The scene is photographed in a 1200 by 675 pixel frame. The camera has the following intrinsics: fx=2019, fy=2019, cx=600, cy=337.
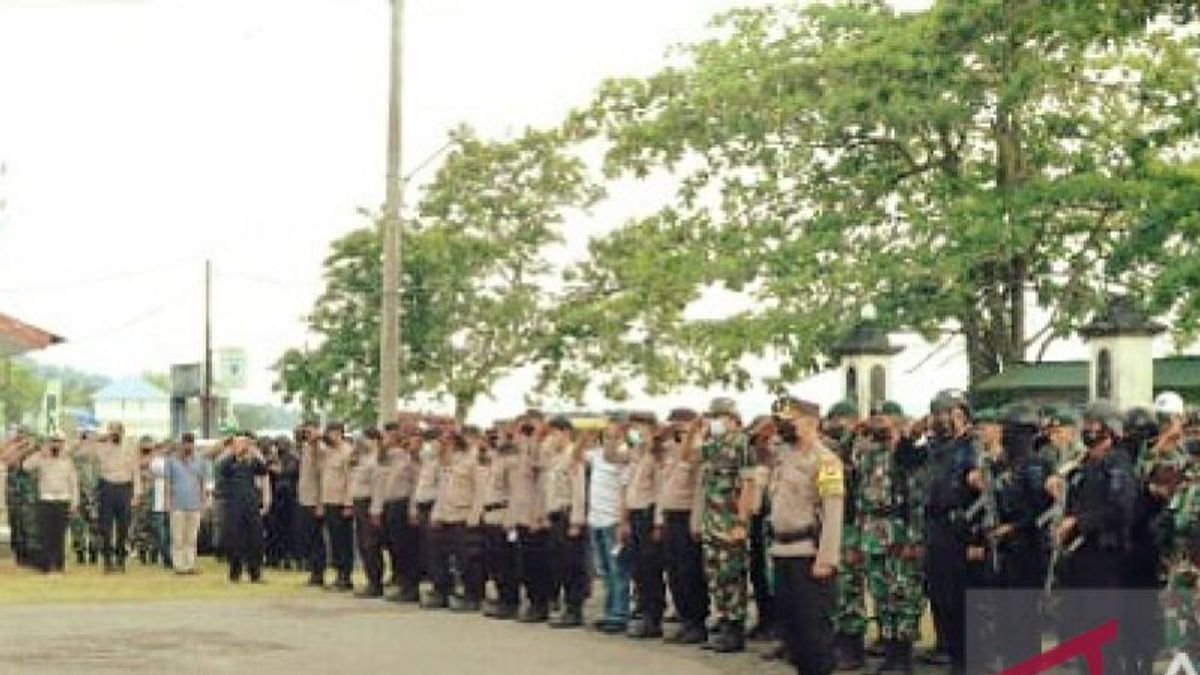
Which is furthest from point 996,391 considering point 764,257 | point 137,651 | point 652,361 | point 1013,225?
point 137,651

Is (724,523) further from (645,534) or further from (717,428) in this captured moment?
(645,534)

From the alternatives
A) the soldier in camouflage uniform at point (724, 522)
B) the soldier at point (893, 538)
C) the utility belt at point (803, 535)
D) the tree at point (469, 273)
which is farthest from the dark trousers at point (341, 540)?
the tree at point (469, 273)

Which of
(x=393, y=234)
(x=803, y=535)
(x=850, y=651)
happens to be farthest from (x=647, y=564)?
(x=393, y=234)

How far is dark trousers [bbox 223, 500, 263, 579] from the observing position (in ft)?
75.7

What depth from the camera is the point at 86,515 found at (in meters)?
27.0

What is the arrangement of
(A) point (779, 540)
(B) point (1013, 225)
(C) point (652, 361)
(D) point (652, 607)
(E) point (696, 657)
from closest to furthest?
(A) point (779, 540)
(E) point (696, 657)
(D) point (652, 607)
(B) point (1013, 225)
(C) point (652, 361)

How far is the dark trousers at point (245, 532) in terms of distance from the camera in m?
23.1

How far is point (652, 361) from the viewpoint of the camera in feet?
130

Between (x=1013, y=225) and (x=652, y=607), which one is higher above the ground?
(x=1013, y=225)

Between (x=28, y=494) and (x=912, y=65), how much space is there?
45.9 ft

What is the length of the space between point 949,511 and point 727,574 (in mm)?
2265

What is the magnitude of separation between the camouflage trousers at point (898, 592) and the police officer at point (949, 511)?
0.18 m

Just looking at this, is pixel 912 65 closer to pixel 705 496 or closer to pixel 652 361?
pixel 652 361

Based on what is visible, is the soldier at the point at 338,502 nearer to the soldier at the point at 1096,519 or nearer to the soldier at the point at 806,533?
the soldier at the point at 806,533
